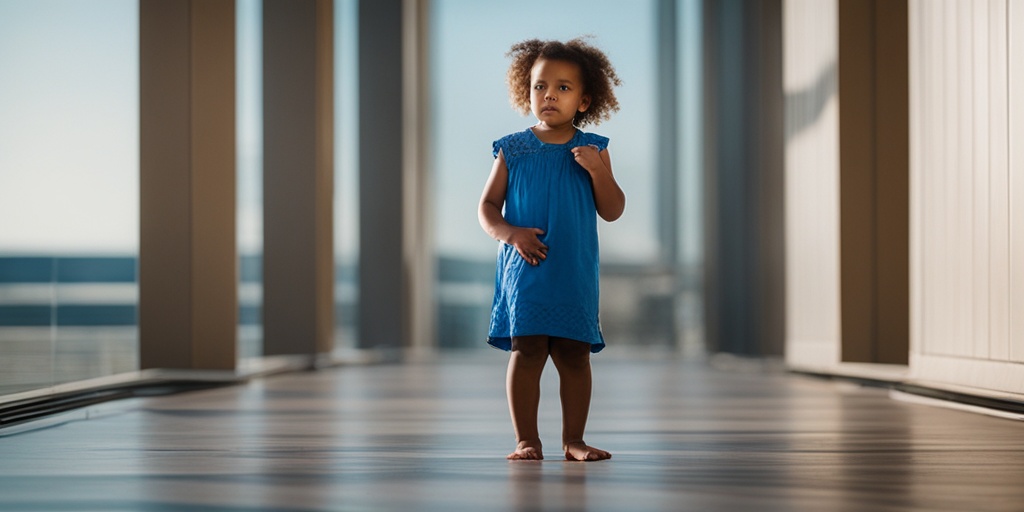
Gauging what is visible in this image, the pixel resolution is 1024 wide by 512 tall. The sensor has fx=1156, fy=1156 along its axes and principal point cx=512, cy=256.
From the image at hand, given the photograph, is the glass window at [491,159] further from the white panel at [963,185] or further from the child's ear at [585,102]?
the child's ear at [585,102]

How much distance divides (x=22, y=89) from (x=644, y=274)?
4806 mm

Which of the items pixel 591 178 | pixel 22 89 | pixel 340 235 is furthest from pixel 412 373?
pixel 591 178

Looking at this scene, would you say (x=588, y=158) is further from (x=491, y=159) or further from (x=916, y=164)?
(x=491, y=159)

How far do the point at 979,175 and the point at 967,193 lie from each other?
0.28 feet

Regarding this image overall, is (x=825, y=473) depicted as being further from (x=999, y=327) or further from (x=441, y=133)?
(x=441, y=133)

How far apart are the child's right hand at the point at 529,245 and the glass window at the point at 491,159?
4.95 m

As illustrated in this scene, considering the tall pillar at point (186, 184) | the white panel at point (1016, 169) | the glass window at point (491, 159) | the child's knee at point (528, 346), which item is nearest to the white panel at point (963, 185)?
the white panel at point (1016, 169)

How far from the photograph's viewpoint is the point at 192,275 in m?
3.45

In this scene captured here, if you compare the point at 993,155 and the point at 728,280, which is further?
the point at 728,280

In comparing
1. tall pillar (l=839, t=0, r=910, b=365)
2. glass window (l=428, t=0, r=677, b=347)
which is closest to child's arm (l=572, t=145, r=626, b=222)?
tall pillar (l=839, t=0, r=910, b=365)

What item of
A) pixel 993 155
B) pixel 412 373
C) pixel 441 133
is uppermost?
pixel 441 133

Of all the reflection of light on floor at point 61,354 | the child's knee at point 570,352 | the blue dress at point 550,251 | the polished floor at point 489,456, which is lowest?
the polished floor at point 489,456

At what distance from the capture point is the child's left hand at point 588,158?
71.9 inches

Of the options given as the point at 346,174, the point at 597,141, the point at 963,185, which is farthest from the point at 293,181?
the point at 597,141
